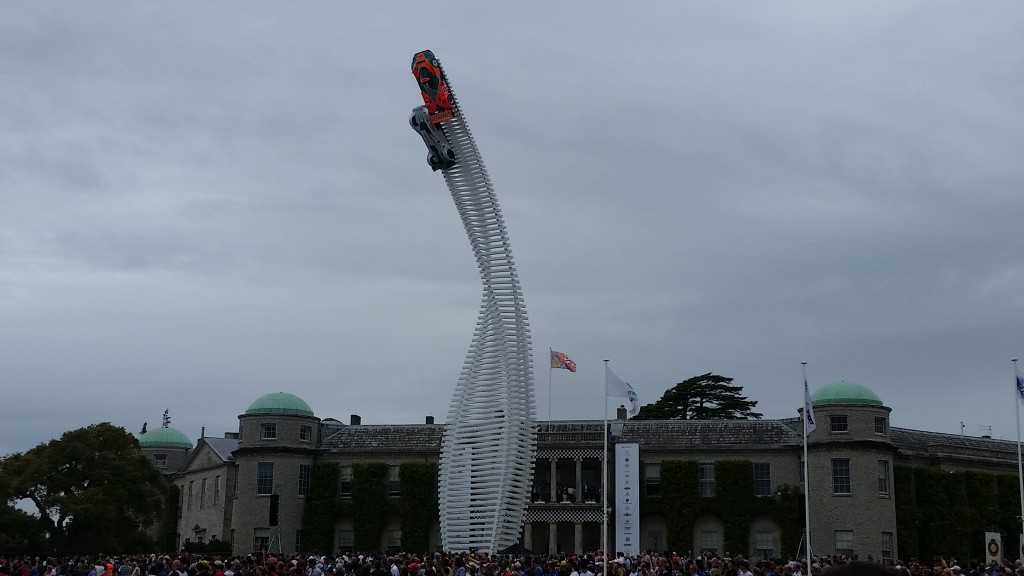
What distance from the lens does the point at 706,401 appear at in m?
78.6

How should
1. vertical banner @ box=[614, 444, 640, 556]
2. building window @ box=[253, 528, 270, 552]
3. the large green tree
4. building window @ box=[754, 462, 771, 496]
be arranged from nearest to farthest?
vertical banner @ box=[614, 444, 640, 556] < the large green tree < building window @ box=[754, 462, 771, 496] < building window @ box=[253, 528, 270, 552]

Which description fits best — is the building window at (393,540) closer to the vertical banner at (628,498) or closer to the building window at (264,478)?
the building window at (264,478)

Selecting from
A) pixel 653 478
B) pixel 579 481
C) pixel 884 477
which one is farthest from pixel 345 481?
pixel 884 477

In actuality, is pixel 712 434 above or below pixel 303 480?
above

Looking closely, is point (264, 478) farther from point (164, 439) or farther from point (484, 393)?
point (484, 393)

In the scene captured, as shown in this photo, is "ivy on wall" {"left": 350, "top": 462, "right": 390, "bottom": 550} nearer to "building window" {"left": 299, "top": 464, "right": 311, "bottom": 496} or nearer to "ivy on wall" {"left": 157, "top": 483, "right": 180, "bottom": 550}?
"building window" {"left": 299, "top": 464, "right": 311, "bottom": 496}

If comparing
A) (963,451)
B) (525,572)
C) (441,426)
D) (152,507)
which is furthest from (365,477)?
(525,572)

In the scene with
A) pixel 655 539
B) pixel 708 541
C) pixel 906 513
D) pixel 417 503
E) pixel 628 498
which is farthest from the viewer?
Result: pixel 417 503

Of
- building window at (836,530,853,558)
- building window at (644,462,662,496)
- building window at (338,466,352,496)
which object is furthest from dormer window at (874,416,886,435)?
building window at (338,466,352,496)

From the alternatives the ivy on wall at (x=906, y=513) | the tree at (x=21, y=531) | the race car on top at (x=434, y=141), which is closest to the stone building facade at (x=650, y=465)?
the ivy on wall at (x=906, y=513)

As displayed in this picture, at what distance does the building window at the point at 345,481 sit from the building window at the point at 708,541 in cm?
1766

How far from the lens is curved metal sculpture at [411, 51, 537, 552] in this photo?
36.2 metres

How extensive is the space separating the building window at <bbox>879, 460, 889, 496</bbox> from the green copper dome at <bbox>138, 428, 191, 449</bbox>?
41.4 metres

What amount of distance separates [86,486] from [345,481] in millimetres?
12628
